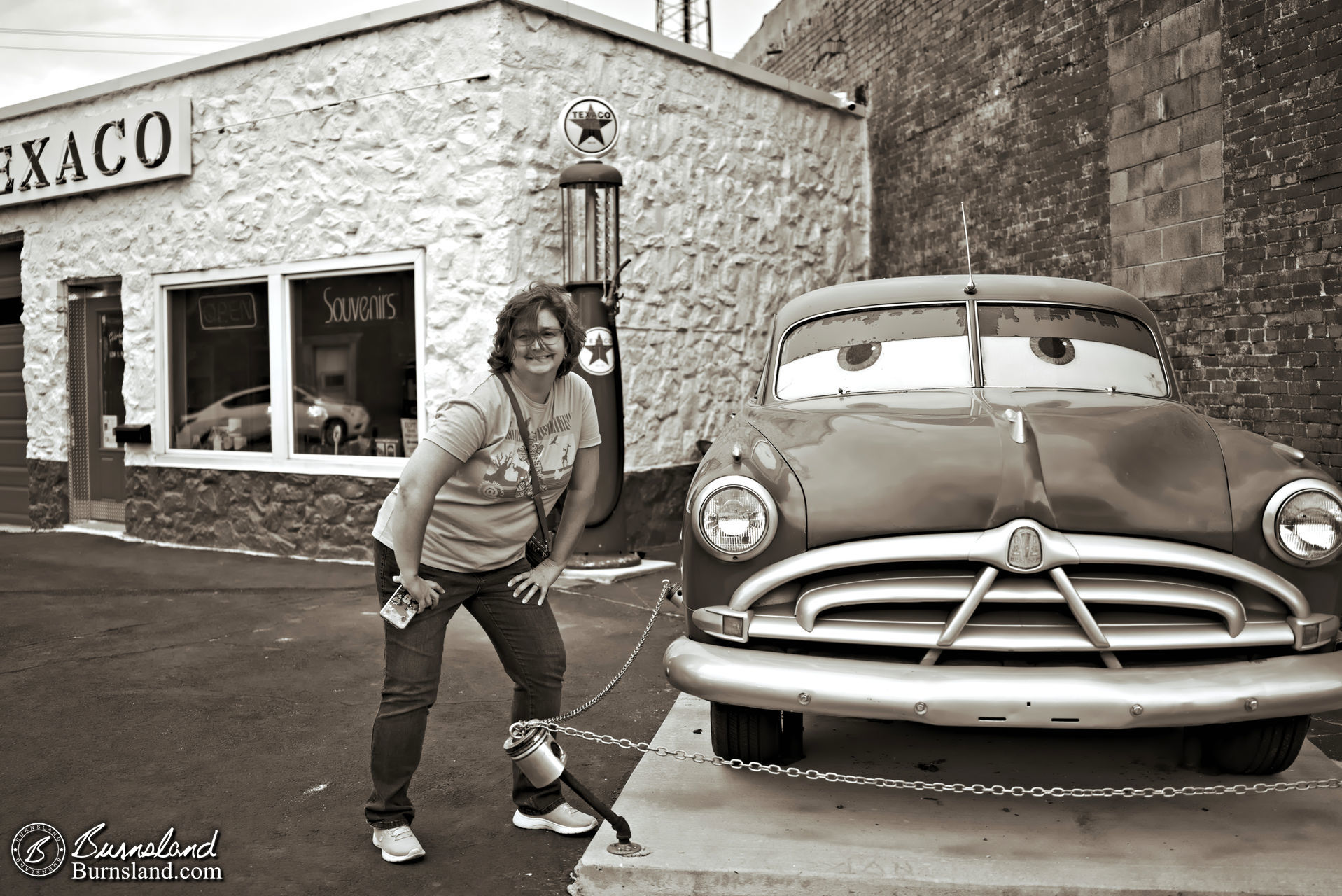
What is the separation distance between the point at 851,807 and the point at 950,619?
2.73 feet

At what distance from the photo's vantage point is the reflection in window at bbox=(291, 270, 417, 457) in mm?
8422

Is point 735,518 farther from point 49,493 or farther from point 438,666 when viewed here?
point 49,493

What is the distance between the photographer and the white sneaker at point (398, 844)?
3129 millimetres

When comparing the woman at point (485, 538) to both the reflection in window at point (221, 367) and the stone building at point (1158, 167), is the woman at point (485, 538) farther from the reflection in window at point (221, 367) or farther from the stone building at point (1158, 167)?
the reflection in window at point (221, 367)

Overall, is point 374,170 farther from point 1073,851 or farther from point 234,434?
point 1073,851

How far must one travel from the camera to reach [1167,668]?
2.97 m

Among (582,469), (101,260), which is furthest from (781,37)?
(582,469)

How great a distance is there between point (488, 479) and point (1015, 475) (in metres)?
1.48

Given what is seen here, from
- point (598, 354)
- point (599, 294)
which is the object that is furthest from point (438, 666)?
point (599, 294)

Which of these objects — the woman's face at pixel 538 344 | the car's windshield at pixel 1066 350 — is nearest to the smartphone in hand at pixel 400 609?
the woman's face at pixel 538 344

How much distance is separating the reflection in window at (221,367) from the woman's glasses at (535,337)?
652 cm

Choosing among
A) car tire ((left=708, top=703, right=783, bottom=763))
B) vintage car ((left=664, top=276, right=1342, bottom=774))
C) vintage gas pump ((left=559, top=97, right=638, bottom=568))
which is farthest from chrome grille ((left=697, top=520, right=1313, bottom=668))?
vintage gas pump ((left=559, top=97, right=638, bottom=568))

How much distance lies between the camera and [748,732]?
3518 mm

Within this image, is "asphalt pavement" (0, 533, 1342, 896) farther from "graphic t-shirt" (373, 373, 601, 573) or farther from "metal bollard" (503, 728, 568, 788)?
"graphic t-shirt" (373, 373, 601, 573)
